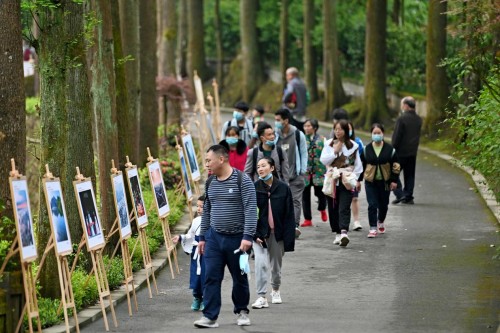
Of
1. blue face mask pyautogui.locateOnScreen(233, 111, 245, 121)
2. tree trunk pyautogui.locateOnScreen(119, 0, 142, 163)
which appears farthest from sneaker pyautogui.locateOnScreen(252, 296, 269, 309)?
blue face mask pyautogui.locateOnScreen(233, 111, 245, 121)

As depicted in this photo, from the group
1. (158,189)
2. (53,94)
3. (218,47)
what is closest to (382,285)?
(158,189)

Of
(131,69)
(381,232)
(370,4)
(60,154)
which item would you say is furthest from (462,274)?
(370,4)

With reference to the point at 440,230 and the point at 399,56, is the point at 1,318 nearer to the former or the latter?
the point at 440,230

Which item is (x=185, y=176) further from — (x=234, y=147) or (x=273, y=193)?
(x=273, y=193)

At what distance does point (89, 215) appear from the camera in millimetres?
13727

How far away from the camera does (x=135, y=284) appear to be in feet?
52.7

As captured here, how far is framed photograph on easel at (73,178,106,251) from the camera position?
44.2ft

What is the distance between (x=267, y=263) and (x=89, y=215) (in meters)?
2.20

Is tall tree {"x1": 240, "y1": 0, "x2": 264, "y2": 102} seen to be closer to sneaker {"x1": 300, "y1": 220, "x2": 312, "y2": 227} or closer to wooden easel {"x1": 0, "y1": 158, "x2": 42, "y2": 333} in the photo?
sneaker {"x1": 300, "y1": 220, "x2": 312, "y2": 227}

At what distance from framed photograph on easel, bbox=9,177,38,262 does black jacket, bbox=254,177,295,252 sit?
3.34 meters

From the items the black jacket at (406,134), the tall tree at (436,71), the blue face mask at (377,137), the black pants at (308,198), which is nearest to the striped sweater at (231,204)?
the blue face mask at (377,137)

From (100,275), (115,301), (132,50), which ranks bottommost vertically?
(115,301)

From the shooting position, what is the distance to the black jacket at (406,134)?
2375 cm

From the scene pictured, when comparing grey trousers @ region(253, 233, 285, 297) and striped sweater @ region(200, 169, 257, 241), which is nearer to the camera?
striped sweater @ region(200, 169, 257, 241)
